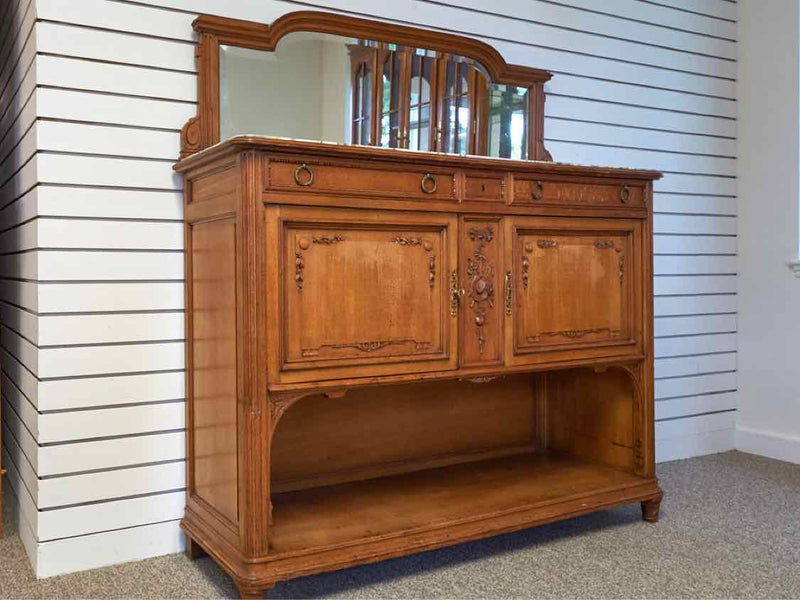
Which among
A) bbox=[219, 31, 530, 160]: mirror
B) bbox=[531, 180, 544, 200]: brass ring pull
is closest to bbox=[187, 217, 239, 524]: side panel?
bbox=[219, 31, 530, 160]: mirror

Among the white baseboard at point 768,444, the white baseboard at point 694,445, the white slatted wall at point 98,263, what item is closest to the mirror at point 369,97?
the white slatted wall at point 98,263

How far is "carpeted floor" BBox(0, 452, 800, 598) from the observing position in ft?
7.94

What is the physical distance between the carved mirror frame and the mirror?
0.07 feet

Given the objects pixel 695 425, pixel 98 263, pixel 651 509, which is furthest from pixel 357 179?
pixel 695 425

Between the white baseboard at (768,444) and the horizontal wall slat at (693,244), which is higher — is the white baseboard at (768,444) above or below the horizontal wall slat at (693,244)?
below

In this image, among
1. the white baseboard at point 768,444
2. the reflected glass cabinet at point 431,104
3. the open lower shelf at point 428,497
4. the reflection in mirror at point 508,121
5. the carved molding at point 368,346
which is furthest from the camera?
the white baseboard at point 768,444

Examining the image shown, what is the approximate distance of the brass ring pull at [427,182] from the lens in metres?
2.52

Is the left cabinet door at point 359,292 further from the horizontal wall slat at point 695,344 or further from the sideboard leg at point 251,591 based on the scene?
the horizontal wall slat at point 695,344

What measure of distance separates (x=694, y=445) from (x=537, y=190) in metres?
2.00

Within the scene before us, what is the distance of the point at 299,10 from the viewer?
9.70 ft

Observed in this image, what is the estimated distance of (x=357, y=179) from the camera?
7.87 feet

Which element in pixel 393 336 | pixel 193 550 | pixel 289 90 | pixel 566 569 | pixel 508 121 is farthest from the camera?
pixel 508 121

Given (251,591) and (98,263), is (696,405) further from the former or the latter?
(98,263)

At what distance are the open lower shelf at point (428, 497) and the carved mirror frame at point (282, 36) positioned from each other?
1.27 m
